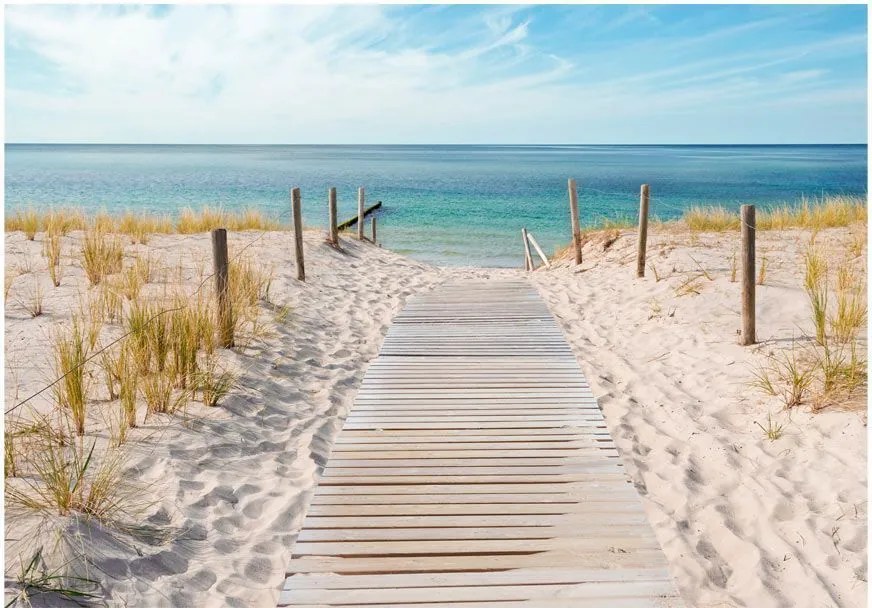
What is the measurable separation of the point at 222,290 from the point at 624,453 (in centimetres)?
362

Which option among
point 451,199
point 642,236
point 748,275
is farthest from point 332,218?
point 451,199

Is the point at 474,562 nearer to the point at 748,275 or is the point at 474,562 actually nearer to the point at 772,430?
the point at 772,430

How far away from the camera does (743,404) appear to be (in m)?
4.87

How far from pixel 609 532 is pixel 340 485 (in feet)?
4.59

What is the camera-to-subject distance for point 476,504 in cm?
330

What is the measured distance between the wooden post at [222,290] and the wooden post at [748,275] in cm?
452

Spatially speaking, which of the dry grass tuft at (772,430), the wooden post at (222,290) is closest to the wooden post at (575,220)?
the wooden post at (222,290)

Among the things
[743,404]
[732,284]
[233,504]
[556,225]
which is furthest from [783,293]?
[556,225]

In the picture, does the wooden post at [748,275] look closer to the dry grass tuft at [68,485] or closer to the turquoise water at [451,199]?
the dry grass tuft at [68,485]

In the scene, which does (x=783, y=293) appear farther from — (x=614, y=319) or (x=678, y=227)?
(x=678, y=227)

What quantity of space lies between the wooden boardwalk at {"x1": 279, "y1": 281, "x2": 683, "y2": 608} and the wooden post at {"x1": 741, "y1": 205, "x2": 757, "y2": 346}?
1695 mm

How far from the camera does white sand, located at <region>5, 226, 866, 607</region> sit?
2869 mm

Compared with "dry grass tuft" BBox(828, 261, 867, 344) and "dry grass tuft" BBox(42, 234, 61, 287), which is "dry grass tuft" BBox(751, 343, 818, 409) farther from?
"dry grass tuft" BBox(42, 234, 61, 287)

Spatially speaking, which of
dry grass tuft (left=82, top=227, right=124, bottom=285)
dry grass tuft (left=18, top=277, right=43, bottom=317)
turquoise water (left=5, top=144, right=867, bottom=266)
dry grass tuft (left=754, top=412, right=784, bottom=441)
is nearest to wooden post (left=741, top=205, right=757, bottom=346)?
dry grass tuft (left=754, top=412, right=784, bottom=441)
